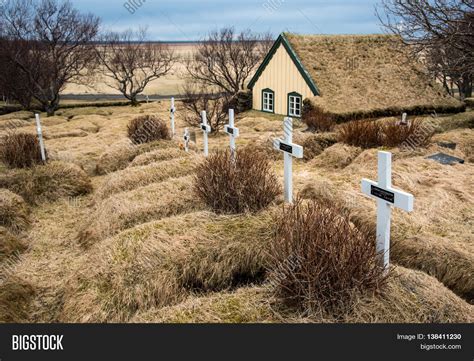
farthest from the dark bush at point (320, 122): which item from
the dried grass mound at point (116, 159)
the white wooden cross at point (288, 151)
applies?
the white wooden cross at point (288, 151)

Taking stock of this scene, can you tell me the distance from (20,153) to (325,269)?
32.2ft

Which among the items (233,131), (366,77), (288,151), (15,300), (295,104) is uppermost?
(366,77)

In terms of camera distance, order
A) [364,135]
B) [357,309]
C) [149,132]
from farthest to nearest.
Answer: [149,132]
[364,135]
[357,309]

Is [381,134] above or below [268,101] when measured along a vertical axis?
below

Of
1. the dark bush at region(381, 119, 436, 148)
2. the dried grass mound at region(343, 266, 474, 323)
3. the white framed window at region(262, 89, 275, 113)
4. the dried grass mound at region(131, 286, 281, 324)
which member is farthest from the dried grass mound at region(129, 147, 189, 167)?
the white framed window at region(262, 89, 275, 113)

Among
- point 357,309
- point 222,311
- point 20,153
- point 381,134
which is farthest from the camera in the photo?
point 381,134

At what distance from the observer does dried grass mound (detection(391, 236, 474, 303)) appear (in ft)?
19.7

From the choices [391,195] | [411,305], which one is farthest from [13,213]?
[411,305]

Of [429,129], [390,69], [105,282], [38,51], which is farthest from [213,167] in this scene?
[38,51]

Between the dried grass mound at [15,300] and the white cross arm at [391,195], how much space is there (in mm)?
4787

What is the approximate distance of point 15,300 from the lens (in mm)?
5988

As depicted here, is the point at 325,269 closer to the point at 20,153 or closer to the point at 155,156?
the point at 155,156

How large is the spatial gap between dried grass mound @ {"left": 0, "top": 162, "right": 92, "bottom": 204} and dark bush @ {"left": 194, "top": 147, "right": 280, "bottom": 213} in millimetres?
4630

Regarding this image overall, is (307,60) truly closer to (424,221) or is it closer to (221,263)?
(424,221)
